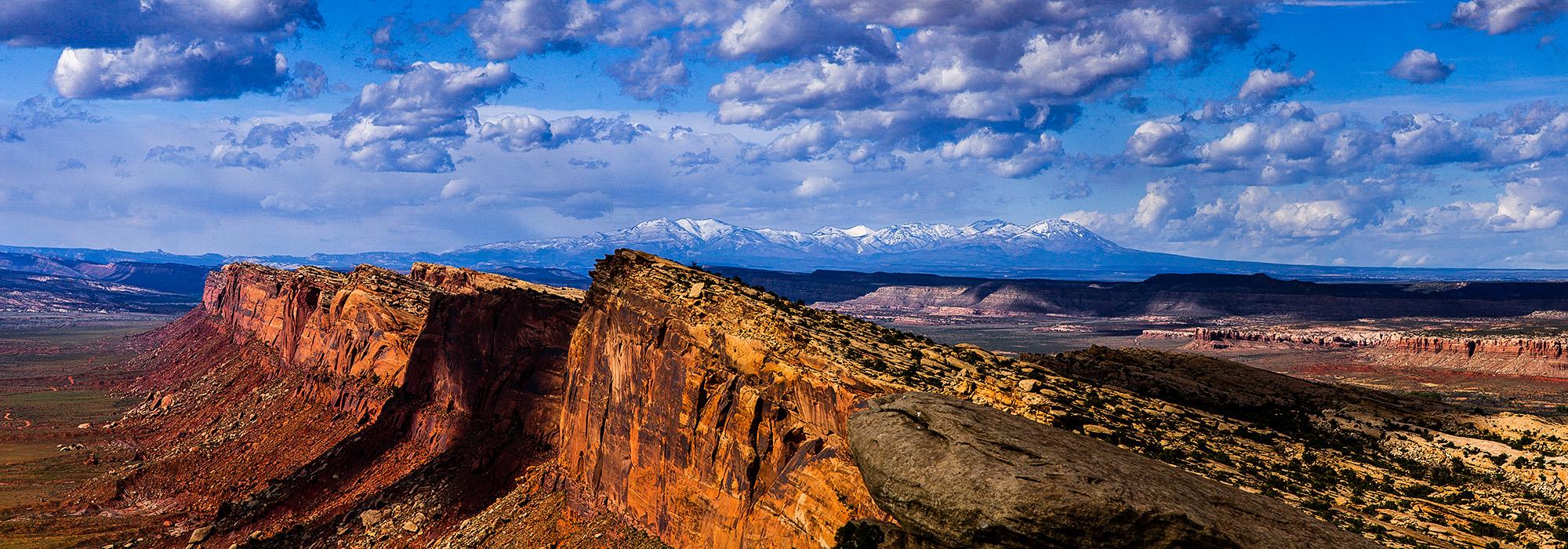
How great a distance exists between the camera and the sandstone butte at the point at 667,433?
32.1m

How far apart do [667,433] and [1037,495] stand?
2045 cm

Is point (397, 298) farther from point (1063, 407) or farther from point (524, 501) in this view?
point (1063, 407)

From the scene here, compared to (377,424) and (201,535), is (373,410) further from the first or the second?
(201,535)

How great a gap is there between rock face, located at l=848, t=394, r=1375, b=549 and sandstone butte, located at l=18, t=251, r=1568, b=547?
1.68 metres

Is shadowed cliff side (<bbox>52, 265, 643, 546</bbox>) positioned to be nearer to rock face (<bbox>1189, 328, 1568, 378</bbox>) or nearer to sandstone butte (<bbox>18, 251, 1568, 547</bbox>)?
sandstone butte (<bbox>18, 251, 1568, 547</bbox>)

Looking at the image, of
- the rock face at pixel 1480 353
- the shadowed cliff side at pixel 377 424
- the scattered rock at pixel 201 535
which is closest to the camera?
the shadowed cliff side at pixel 377 424

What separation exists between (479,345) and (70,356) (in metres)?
152

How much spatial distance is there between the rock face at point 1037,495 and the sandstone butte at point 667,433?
1676mm

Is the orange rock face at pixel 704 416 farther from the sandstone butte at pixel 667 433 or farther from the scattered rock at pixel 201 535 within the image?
the scattered rock at pixel 201 535

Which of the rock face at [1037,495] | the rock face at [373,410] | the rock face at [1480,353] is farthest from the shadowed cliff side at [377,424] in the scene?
the rock face at [1480,353]

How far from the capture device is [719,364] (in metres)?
36.6

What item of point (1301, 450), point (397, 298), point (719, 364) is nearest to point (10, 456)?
point (397, 298)

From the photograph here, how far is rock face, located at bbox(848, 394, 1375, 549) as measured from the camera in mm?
Result: 20219

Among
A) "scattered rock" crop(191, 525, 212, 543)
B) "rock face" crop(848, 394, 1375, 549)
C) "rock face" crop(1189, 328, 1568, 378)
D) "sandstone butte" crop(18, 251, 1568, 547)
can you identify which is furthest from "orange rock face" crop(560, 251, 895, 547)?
"rock face" crop(1189, 328, 1568, 378)
